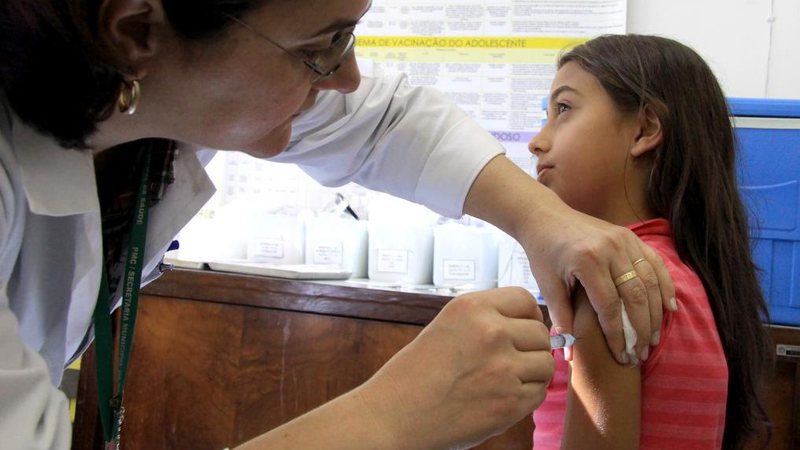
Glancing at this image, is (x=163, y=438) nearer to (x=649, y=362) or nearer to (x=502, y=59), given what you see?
(x=649, y=362)

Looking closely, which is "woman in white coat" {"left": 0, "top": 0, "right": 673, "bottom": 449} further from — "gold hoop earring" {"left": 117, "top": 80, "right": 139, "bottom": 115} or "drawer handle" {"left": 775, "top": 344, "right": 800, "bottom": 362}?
"drawer handle" {"left": 775, "top": 344, "right": 800, "bottom": 362}

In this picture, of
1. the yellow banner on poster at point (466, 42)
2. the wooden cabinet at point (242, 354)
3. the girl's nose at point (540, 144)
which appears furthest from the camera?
the yellow banner on poster at point (466, 42)

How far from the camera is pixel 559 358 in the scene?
1.02 metres

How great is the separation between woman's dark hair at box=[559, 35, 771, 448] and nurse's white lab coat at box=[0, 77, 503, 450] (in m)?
0.24

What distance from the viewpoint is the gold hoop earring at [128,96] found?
69 centimetres

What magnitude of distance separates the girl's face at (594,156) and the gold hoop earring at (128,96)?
0.64m

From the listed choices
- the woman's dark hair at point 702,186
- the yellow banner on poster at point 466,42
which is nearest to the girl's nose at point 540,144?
the woman's dark hair at point 702,186

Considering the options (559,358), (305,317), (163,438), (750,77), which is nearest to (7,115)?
(559,358)

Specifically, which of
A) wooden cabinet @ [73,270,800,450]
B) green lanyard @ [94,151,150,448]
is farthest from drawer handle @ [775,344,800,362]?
green lanyard @ [94,151,150,448]

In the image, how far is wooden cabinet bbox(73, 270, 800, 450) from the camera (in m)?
1.55

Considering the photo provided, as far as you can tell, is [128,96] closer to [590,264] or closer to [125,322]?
[125,322]

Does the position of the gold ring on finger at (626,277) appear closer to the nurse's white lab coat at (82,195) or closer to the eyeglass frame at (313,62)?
the nurse's white lab coat at (82,195)

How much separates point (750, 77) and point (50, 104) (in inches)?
68.2

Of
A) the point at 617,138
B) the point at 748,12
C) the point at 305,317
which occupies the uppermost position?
the point at 748,12
